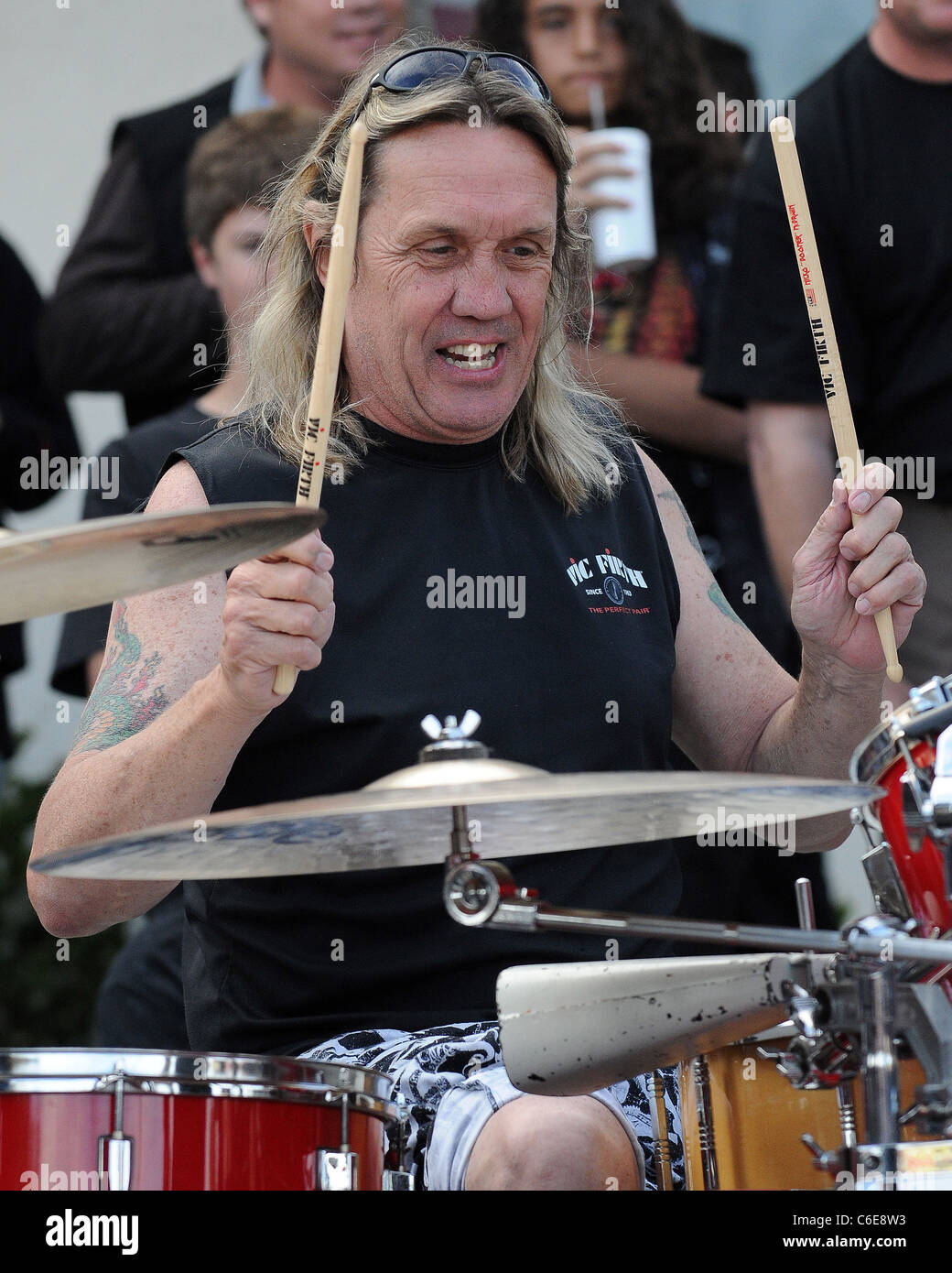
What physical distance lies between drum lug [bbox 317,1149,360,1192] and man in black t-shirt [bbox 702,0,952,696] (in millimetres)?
1508

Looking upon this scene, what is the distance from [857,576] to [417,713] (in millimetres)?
459

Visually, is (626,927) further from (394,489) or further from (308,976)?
(394,489)

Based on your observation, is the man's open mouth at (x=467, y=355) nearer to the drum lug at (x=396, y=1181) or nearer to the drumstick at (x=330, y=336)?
the drumstick at (x=330, y=336)

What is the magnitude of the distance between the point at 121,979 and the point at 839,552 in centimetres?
148

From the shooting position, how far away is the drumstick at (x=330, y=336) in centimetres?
152

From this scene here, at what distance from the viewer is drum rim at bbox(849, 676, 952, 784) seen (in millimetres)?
1502

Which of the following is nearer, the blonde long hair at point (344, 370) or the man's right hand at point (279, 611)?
the man's right hand at point (279, 611)

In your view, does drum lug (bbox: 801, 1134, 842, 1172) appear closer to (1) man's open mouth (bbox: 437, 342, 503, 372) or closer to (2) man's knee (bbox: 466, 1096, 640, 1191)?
(2) man's knee (bbox: 466, 1096, 640, 1191)

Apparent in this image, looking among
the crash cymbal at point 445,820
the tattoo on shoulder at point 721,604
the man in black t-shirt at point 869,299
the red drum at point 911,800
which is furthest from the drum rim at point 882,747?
the man in black t-shirt at point 869,299

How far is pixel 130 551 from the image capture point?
139cm

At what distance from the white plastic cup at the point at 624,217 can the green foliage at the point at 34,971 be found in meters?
1.57

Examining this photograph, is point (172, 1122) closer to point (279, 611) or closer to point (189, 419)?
point (279, 611)

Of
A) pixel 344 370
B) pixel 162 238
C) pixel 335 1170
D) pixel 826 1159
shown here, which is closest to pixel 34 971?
pixel 162 238
